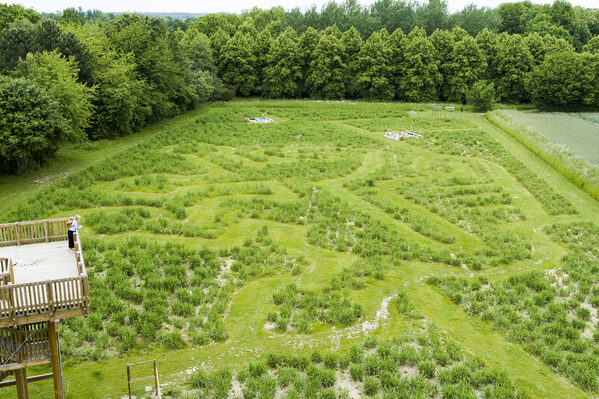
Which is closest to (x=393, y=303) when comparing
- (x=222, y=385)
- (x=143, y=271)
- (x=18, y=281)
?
(x=222, y=385)

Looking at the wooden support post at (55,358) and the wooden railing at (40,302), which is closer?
the wooden railing at (40,302)

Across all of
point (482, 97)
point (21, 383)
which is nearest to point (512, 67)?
point (482, 97)

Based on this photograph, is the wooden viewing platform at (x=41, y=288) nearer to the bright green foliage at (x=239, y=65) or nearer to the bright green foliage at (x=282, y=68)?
the bright green foliage at (x=239, y=65)

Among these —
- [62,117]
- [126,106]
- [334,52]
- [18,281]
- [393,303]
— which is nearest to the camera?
[18,281]

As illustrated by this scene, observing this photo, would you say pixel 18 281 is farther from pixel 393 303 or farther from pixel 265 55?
pixel 265 55

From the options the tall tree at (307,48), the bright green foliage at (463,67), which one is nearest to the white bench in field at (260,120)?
the tall tree at (307,48)

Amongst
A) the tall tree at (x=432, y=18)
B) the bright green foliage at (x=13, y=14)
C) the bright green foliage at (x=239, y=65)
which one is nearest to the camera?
the bright green foliage at (x=13, y=14)

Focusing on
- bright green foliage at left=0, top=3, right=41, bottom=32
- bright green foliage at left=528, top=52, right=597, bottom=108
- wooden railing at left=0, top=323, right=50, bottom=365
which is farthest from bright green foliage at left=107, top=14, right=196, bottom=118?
bright green foliage at left=528, top=52, right=597, bottom=108

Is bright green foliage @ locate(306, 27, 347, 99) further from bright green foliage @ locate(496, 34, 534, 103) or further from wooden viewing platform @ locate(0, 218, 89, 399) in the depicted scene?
wooden viewing platform @ locate(0, 218, 89, 399)
